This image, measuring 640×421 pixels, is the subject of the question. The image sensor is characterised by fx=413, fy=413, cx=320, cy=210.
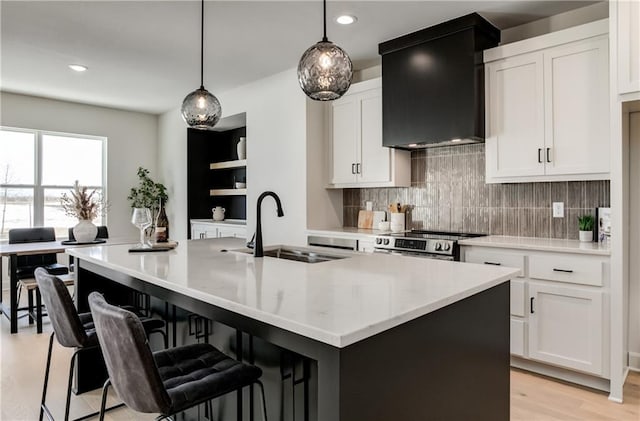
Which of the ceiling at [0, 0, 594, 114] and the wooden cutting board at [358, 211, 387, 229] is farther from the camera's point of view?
the wooden cutting board at [358, 211, 387, 229]

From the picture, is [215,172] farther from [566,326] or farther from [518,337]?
[566,326]

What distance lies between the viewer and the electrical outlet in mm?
3115

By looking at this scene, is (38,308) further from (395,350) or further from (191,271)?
(395,350)

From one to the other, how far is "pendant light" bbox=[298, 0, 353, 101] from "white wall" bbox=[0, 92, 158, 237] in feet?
16.9

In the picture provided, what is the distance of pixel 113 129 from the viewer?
6.38 meters

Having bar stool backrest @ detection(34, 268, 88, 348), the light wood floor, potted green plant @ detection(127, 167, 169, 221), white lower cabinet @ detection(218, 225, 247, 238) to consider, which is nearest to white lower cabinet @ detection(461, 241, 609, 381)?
the light wood floor

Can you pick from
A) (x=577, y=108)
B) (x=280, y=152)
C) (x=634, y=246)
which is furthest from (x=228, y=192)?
(x=634, y=246)

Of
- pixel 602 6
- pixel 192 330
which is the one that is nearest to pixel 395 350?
pixel 192 330

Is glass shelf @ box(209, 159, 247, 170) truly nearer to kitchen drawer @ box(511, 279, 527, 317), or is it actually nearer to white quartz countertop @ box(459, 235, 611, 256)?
white quartz countertop @ box(459, 235, 611, 256)

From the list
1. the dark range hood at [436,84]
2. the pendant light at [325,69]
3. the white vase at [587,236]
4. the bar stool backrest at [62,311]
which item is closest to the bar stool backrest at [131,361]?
the bar stool backrest at [62,311]

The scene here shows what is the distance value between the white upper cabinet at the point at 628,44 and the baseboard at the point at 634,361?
1805mm

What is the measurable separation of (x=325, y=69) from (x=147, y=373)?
61.1 inches

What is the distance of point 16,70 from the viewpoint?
4.47m

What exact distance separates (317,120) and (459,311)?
10.8ft
